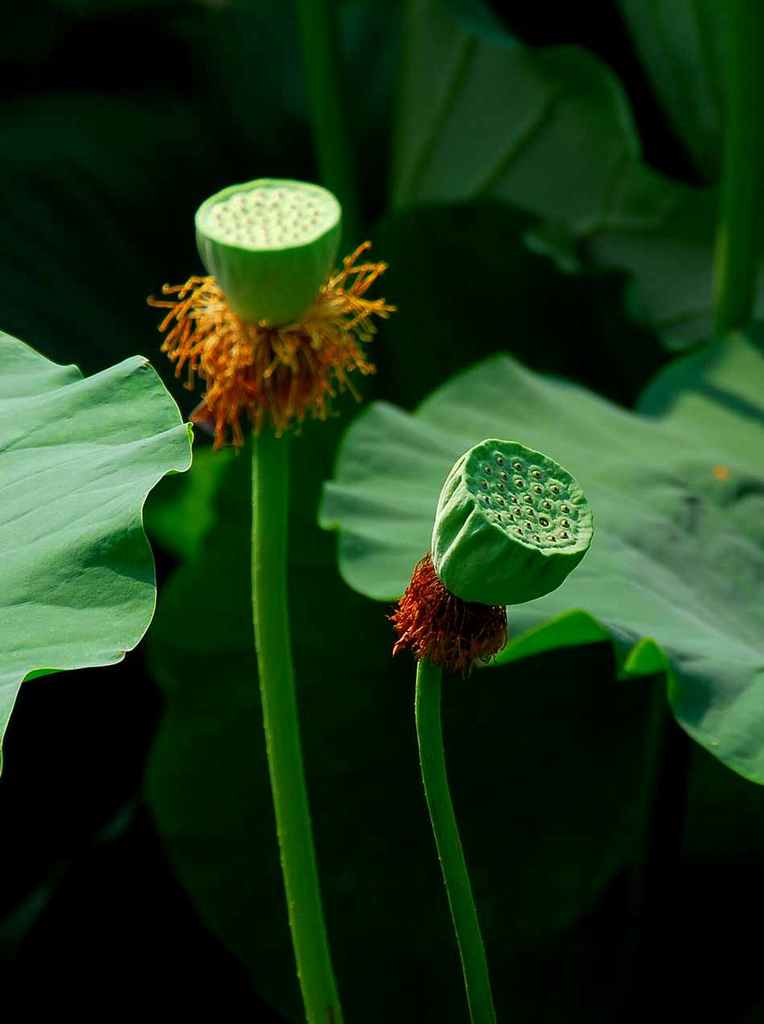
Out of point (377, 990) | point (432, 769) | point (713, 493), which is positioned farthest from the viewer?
point (377, 990)

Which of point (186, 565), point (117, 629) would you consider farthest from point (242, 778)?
point (117, 629)

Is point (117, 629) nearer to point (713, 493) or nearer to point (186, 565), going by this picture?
point (713, 493)

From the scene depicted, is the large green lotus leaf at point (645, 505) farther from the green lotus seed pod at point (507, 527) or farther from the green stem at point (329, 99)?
the green stem at point (329, 99)

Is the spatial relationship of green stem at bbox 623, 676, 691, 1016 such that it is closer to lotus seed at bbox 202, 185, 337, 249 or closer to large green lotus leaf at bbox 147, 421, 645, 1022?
large green lotus leaf at bbox 147, 421, 645, 1022

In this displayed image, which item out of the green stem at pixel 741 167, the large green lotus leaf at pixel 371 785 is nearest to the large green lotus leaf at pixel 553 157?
the green stem at pixel 741 167

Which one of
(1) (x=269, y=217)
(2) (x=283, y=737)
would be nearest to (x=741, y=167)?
(1) (x=269, y=217)

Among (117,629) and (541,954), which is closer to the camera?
(117,629)

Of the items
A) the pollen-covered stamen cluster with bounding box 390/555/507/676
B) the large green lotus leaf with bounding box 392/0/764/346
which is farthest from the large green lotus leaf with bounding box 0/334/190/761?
the large green lotus leaf with bounding box 392/0/764/346
